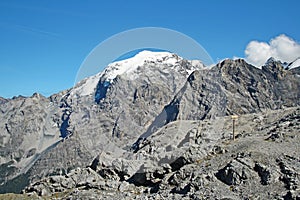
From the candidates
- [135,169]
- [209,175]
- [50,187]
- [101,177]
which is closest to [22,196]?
[50,187]

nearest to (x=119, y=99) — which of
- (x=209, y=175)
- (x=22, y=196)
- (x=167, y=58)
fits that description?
(x=22, y=196)

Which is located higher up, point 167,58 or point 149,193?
point 167,58

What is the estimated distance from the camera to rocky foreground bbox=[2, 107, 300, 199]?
39550mm

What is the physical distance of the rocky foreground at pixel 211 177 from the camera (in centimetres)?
3955

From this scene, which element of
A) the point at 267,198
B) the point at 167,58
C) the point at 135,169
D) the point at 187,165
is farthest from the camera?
the point at 135,169

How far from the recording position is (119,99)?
77.6 metres

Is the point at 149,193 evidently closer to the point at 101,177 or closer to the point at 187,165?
the point at 187,165

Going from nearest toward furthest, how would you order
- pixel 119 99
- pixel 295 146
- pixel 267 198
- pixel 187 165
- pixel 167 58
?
pixel 167 58 < pixel 267 198 < pixel 295 146 < pixel 187 165 < pixel 119 99

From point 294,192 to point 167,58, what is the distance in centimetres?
1658

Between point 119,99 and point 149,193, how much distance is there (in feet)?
103

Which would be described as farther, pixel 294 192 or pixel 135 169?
pixel 135 169

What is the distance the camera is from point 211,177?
142 ft

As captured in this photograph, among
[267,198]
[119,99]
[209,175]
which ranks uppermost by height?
[119,99]

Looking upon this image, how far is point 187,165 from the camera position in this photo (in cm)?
5181
